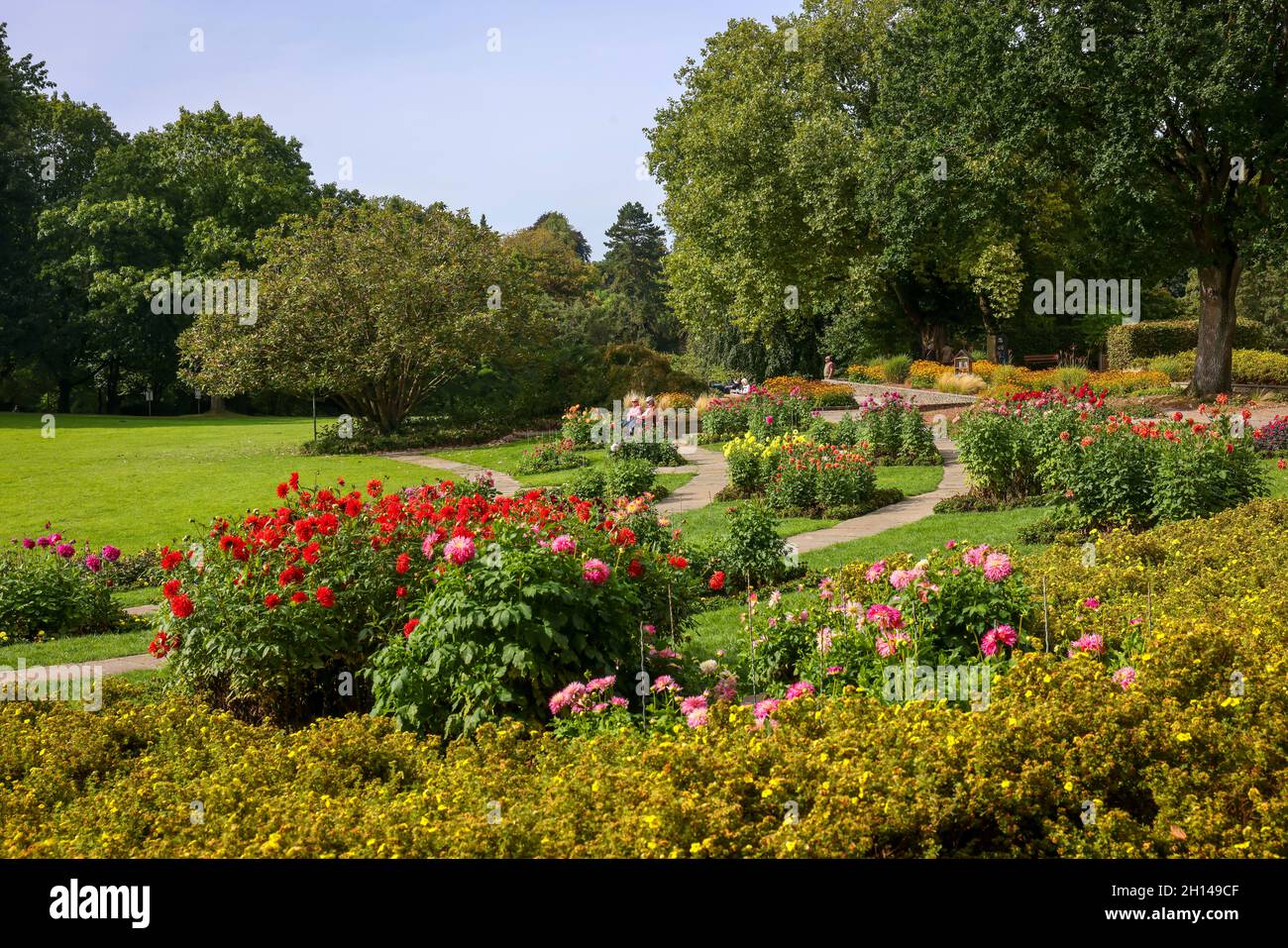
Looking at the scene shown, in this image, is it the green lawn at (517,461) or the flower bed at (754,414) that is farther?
the flower bed at (754,414)

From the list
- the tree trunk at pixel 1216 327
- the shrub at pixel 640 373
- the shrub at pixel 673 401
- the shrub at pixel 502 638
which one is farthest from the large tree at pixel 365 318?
the shrub at pixel 502 638

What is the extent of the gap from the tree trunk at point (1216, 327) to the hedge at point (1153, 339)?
9.66m

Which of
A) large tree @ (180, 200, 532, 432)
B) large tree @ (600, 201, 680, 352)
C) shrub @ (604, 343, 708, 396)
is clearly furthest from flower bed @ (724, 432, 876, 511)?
large tree @ (600, 201, 680, 352)

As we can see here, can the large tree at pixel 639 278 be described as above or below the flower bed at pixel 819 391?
above

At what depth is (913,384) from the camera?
89.2 feet

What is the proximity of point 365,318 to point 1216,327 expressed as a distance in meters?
16.8

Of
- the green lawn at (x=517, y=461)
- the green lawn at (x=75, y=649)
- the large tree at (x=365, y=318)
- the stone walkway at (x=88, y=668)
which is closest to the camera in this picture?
the stone walkway at (x=88, y=668)

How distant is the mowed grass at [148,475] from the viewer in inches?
545

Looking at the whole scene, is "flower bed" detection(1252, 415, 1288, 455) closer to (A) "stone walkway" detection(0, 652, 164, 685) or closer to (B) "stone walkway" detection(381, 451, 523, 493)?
(B) "stone walkway" detection(381, 451, 523, 493)

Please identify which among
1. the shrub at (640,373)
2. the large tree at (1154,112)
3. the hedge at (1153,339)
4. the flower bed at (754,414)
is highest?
the large tree at (1154,112)

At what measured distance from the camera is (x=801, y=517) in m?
11.7

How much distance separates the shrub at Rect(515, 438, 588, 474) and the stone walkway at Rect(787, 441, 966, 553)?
21.3ft

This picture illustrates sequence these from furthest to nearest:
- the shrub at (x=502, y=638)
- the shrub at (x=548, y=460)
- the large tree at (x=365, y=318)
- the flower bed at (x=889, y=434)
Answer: the large tree at (x=365, y=318)
the shrub at (x=548, y=460)
the flower bed at (x=889, y=434)
the shrub at (x=502, y=638)

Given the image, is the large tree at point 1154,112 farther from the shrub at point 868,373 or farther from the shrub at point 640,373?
the shrub at point 640,373
